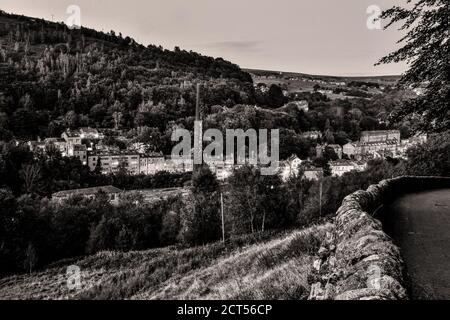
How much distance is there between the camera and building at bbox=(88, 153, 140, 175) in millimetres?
100250

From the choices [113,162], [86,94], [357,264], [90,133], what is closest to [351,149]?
[113,162]

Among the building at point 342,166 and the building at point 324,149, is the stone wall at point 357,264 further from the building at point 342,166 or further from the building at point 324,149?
the building at point 324,149

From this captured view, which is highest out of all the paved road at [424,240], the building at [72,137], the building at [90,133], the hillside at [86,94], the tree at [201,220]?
the hillside at [86,94]

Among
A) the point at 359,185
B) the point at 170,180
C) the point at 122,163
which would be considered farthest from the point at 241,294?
the point at 122,163

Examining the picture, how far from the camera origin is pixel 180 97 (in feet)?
519

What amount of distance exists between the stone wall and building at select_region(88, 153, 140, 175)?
315 feet

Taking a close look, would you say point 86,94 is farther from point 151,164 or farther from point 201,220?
point 201,220

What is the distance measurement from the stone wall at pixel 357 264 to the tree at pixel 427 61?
154 inches

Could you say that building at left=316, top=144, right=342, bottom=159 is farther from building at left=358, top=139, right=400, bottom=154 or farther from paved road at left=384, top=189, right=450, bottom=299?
paved road at left=384, top=189, right=450, bottom=299

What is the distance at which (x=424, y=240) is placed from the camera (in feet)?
23.3

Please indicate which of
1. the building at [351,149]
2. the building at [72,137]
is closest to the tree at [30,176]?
the building at [72,137]

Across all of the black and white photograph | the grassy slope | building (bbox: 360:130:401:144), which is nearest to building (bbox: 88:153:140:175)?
the black and white photograph

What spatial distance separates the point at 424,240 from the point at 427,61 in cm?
417

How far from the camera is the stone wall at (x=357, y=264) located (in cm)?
302
